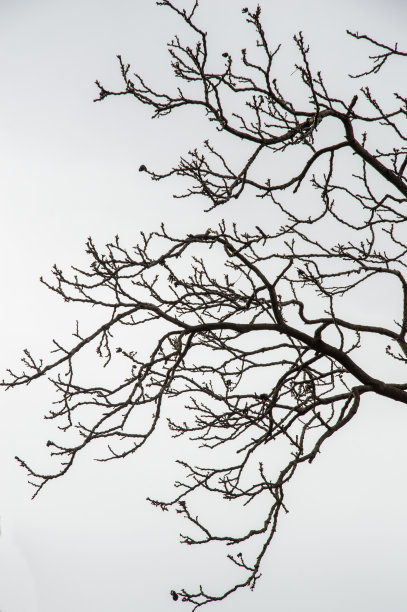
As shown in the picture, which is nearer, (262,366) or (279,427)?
(279,427)

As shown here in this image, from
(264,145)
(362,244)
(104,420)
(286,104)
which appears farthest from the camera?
(362,244)

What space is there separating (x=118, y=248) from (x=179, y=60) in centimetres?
177

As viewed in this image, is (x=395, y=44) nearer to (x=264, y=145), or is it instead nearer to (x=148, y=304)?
(x=264, y=145)

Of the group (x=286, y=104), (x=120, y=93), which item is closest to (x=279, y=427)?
(x=286, y=104)

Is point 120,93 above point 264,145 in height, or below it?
above

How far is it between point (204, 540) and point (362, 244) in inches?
122

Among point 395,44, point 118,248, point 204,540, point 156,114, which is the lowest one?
point 204,540

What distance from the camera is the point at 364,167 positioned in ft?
16.8

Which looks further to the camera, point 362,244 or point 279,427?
point 362,244

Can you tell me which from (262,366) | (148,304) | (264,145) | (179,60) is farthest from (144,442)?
(179,60)

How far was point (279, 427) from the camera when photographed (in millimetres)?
4406

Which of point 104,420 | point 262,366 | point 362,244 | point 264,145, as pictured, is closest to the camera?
point 104,420

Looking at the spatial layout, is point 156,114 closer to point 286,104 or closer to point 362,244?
point 286,104

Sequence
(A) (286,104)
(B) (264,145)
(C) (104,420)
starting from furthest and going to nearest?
(A) (286,104) → (B) (264,145) → (C) (104,420)
